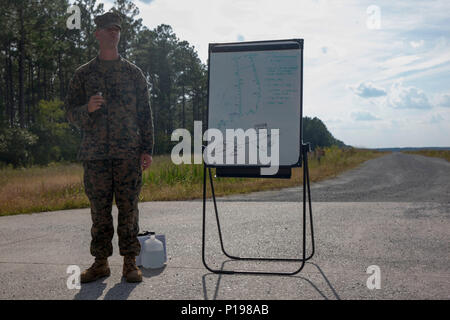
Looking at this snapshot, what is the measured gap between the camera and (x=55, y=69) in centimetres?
4644

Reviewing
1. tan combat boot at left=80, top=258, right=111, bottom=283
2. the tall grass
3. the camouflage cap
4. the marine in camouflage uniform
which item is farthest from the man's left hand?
the tall grass

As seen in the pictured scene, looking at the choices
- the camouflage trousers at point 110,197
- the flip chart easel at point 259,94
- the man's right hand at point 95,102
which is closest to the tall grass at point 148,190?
the camouflage trousers at point 110,197

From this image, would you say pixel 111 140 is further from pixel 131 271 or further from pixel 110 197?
pixel 131 271

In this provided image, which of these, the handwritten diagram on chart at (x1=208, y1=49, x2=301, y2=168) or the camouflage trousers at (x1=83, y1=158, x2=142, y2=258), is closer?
the camouflage trousers at (x1=83, y1=158, x2=142, y2=258)

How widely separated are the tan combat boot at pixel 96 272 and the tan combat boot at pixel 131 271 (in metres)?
0.24

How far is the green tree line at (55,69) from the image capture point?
Result: 102ft

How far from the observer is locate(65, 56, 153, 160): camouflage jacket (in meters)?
3.73

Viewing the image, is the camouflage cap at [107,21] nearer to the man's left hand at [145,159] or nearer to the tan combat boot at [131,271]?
the man's left hand at [145,159]

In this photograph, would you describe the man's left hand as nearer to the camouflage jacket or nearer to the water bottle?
the camouflage jacket

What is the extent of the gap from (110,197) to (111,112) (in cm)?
83

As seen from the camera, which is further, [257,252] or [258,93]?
[257,252]

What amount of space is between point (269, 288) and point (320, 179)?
1318 centimetres

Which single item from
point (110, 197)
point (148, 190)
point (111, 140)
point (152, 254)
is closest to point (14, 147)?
point (148, 190)

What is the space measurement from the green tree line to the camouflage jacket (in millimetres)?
27115
